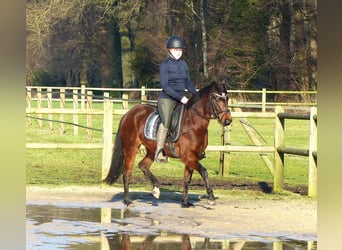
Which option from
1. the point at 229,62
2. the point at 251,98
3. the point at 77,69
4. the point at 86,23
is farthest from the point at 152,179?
the point at 77,69

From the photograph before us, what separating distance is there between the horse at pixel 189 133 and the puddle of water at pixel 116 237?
1.17m

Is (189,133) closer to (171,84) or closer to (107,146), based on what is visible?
(171,84)

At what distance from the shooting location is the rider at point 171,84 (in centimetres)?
889

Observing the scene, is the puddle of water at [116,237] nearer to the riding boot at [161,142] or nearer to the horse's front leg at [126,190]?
the horse's front leg at [126,190]

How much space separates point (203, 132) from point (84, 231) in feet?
8.40

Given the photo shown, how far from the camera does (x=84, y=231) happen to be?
6992 mm

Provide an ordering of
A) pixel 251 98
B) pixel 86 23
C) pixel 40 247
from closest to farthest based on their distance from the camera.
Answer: pixel 40 247, pixel 251 98, pixel 86 23

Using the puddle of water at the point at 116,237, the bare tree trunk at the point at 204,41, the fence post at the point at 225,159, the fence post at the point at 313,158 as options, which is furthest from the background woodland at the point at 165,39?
the puddle of water at the point at 116,237

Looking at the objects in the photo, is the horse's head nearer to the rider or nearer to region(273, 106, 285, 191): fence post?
the rider

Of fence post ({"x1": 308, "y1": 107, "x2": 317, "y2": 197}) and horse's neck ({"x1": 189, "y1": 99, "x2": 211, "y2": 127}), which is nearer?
horse's neck ({"x1": 189, "y1": 99, "x2": 211, "y2": 127})

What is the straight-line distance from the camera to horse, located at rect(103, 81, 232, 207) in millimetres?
8938

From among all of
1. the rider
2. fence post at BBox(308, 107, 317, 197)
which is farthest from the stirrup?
fence post at BBox(308, 107, 317, 197)
